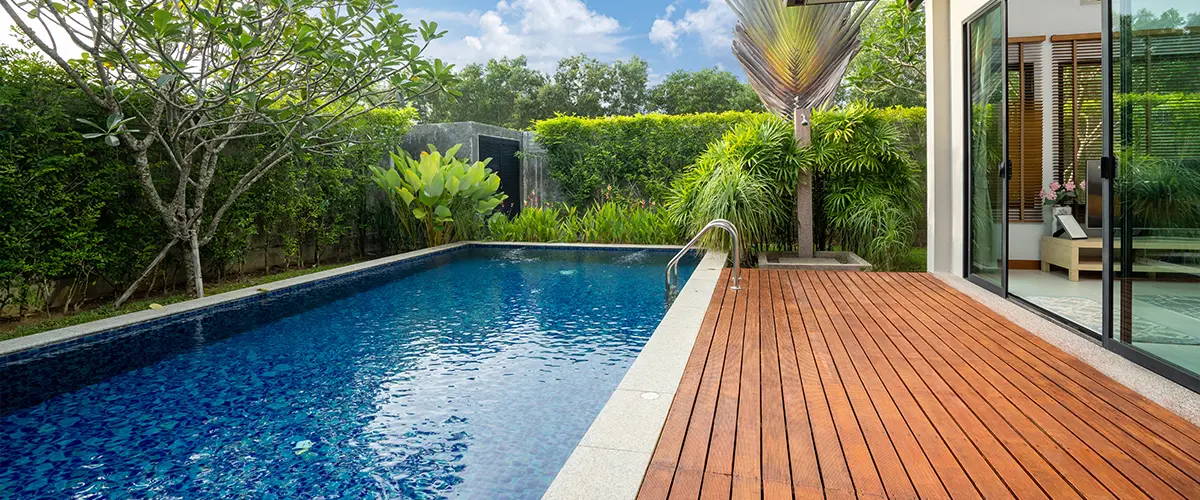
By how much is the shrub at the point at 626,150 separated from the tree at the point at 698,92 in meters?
18.9

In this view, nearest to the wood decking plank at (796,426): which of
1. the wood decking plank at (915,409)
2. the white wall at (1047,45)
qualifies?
the wood decking plank at (915,409)

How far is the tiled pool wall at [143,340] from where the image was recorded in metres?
3.53

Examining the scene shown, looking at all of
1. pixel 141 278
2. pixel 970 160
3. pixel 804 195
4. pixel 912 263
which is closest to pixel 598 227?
pixel 804 195

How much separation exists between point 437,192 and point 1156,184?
746 centimetres

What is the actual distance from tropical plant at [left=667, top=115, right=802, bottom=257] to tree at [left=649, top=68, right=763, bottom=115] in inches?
872

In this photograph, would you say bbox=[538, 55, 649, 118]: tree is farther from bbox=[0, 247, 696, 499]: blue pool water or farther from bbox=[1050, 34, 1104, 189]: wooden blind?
bbox=[0, 247, 696, 499]: blue pool water

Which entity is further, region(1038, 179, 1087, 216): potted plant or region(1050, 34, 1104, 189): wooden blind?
region(1050, 34, 1104, 189): wooden blind

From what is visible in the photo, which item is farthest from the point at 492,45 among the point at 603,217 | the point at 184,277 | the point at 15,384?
the point at 15,384

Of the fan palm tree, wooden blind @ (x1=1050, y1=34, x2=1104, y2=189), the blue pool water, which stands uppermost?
the fan palm tree

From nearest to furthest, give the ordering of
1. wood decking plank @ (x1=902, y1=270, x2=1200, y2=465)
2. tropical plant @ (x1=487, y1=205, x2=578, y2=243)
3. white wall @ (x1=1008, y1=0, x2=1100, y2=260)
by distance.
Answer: wood decking plank @ (x1=902, y1=270, x2=1200, y2=465), white wall @ (x1=1008, y1=0, x2=1100, y2=260), tropical plant @ (x1=487, y1=205, x2=578, y2=243)

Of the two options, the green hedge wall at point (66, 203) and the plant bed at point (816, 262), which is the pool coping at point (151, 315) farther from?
the plant bed at point (816, 262)

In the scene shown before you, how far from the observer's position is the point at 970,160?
525 centimetres

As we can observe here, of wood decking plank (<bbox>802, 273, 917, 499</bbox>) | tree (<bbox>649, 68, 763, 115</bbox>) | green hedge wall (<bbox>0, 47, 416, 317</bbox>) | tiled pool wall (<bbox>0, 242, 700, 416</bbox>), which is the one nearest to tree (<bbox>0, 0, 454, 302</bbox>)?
green hedge wall (<bbox>0, 47, 416, 317</bbox>)

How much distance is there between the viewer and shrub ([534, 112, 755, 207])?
34.9 ft
